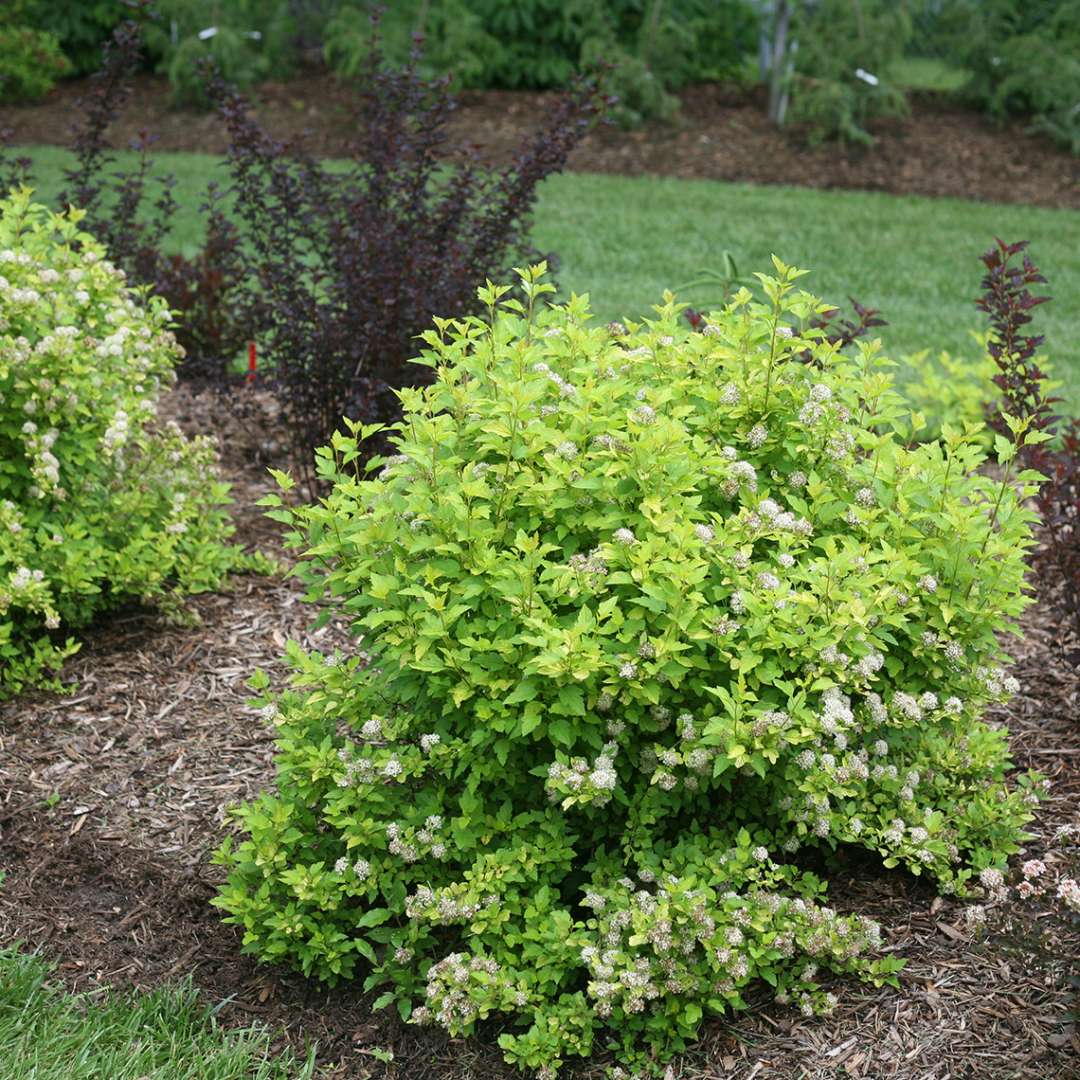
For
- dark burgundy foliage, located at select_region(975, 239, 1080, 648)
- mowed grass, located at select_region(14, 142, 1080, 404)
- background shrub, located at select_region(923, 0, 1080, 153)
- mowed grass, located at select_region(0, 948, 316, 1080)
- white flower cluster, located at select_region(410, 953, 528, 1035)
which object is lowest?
mowed grass, located at select_region(0, 948, 316, 1080)

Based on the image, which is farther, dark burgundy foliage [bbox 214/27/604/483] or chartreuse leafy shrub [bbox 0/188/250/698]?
dark burgundy foliage [bbox 214/27/604/483]

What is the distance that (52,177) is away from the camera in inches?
416

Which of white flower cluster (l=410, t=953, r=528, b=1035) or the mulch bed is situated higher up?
the mulch bed

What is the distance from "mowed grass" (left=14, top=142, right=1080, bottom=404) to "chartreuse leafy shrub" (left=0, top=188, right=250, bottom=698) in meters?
3.62

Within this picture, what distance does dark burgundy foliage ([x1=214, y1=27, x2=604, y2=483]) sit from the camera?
4.64 meters

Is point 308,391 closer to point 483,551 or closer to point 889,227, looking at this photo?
point 483,551

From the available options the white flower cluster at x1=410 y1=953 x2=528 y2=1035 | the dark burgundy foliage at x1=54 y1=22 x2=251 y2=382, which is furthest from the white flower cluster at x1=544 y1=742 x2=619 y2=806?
the dark burgundy foliage at x1=54 y1=22 x2=251 y2=382

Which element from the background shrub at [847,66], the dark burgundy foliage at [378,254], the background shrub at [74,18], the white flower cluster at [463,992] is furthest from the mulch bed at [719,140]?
the white flower cluster at [463,992]

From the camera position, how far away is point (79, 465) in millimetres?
3939

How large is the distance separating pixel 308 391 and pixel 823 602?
267 cm

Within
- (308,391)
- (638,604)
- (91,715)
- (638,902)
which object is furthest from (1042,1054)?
(308,391)

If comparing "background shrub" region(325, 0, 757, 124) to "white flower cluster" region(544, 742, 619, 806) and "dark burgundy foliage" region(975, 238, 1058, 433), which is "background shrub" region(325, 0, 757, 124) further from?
"white flower cluster" region(544, 742, 619, 806)

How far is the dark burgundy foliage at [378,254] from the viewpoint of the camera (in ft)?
15.2

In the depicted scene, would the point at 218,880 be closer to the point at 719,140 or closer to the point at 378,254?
the point at 378,254
